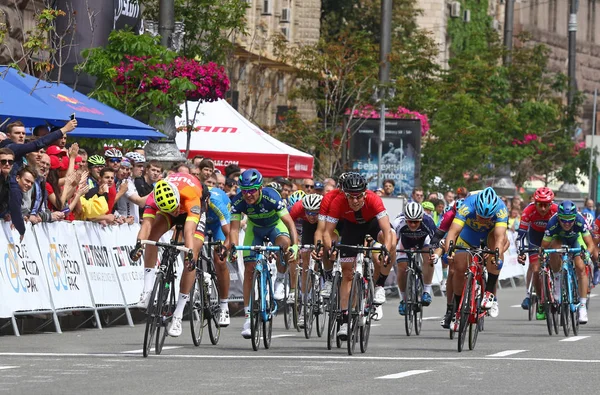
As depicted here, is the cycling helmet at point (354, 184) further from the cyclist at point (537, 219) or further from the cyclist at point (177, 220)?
the cyclist at point (537, 219)

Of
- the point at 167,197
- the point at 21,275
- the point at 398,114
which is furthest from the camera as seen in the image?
the point at 398,114

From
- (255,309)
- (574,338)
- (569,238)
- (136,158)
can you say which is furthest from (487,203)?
(136,158)

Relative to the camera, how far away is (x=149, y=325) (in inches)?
614

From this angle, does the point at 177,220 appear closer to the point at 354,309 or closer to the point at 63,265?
the point at 354,309

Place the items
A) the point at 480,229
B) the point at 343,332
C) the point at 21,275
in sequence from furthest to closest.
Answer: the point at 480,229 < the point at 21,275 < the point at 343,332

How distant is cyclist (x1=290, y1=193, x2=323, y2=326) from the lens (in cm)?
2081

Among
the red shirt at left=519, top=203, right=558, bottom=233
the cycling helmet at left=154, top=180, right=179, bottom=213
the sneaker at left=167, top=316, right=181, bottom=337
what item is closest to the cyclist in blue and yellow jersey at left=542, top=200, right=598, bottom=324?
the red shirt at left=519, top=203, right=558, bottom=233

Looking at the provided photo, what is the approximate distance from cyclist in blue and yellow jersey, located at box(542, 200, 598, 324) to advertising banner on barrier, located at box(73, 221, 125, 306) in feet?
17.2

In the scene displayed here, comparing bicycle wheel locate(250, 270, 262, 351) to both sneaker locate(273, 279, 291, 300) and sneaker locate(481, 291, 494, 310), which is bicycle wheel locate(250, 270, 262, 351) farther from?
sneaker locate(481, 291, 494, 310)

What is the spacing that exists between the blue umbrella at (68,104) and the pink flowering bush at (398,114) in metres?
17.4

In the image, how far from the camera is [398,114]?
42.2 meters

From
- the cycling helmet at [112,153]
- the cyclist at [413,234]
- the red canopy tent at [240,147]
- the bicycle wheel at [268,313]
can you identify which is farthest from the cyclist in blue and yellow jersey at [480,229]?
the red canopy tent at [240,147]

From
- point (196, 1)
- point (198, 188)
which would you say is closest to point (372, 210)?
point (198, 188)

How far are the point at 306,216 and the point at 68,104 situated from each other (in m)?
3.21
